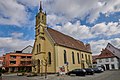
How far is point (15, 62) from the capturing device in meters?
A: 70.4

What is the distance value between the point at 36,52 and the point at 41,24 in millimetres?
8721

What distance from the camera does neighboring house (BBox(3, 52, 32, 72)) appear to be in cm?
6839

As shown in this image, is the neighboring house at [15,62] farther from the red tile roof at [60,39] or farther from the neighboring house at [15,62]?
the red tile roof at [60,39]

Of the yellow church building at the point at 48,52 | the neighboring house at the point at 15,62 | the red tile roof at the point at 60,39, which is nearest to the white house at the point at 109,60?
the red tile roof at the point at 60,39

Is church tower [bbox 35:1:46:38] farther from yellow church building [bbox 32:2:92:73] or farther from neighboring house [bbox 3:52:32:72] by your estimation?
neighboring house [bbox 3:52:32:72]

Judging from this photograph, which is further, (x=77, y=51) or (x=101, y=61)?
(x=101, y=61)

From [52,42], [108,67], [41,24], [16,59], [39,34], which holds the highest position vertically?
[41,24]

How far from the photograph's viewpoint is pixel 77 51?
164 feet

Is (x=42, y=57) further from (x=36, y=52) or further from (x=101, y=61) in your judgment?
(x=101, y=61)

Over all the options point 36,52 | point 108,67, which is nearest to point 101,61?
point 108,67

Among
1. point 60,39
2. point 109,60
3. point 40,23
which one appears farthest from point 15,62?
point 109,60

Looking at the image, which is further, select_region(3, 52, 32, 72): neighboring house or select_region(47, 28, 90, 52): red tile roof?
select_region(3, 52, 32, 72): neighboring house

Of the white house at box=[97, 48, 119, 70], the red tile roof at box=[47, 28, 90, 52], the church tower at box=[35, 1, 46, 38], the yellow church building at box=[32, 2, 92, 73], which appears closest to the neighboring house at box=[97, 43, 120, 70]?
the white house at box=[97, 48, 119, 70]

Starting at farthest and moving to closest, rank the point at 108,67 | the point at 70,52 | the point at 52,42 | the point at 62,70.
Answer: the point at 108,67 → the point at 70,52 → the point at 52,42 → the point at 62,70
